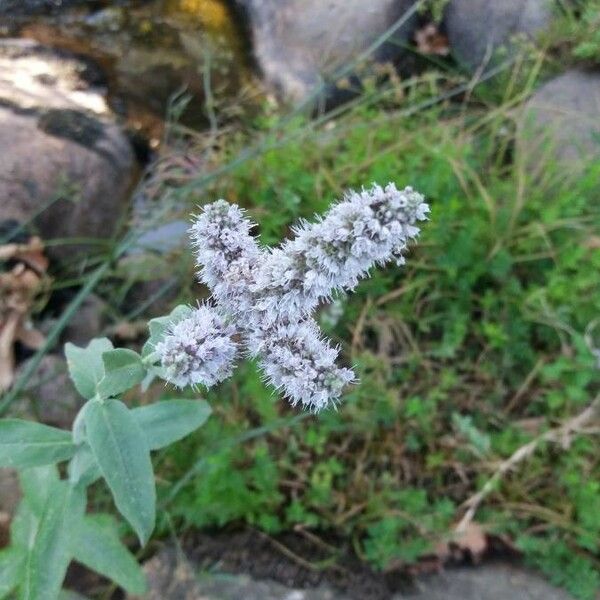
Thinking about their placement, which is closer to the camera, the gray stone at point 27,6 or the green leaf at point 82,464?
the green leaf at point 82,464

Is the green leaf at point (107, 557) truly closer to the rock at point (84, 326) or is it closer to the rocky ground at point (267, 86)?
the rocky ground at point (267, 86)

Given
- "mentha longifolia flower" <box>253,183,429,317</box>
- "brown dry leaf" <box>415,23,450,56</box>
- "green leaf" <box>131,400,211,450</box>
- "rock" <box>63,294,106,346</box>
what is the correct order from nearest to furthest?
"mentha longifolia flower" <box>253,183,429,317</box> → "green leaf" <box>131,400,211,450</box> → "rock" <box>63,294,106,346</box> → "brown dry leaf" <box>415,23,450,56</box>

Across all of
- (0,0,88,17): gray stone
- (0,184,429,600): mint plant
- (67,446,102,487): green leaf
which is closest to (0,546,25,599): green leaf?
(0,184,429,600): mint plant

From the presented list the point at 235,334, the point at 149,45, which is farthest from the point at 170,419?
the point at 149,45

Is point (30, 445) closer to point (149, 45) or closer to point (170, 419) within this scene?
point (170, 419)

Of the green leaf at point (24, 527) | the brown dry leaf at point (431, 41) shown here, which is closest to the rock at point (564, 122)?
the brown dry leaf at point (431, 41)

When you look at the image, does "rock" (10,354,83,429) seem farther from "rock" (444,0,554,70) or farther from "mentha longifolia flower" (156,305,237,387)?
"rock" (444,0,554,70)

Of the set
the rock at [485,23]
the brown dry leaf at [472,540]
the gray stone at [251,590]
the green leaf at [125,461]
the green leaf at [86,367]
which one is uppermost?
the rock at [485,23]
